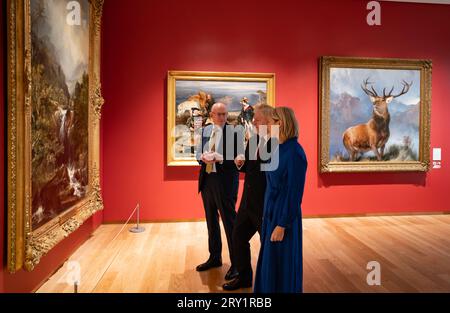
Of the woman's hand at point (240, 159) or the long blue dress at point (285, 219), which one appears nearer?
the long blue dress at point (285, 219)

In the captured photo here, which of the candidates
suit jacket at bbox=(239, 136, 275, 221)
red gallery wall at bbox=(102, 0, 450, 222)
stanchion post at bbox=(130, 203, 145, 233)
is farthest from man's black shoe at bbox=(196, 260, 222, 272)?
red gallery wall at bbox=(102, 0, 450, 222)

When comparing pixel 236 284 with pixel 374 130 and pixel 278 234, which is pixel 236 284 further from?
pixel 374 130

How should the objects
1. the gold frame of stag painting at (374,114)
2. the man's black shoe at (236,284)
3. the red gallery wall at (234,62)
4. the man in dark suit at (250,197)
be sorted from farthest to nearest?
the gold frame of stag painting at (374,114)
the red gallery wall at (234,62)
the man's black shoe at (236,284)
the man in dark suit at (250,197)

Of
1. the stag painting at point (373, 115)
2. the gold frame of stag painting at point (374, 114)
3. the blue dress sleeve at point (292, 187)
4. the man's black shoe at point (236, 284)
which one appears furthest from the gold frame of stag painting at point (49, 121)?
the stag painting at point (373, 115)

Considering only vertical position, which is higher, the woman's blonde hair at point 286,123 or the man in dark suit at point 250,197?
the woman's blonde hair at point 286,123

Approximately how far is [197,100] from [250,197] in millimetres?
2998

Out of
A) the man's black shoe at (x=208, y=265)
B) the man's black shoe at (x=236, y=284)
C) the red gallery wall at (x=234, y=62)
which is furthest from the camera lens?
the red gallery wall at (x=234, y=62)

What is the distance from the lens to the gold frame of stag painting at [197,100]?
537 centimetres

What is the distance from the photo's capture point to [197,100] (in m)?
5.42

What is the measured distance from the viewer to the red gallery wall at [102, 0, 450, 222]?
5.33 metres

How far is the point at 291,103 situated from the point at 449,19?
3289 millimetres

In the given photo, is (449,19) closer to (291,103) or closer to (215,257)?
(291,103)

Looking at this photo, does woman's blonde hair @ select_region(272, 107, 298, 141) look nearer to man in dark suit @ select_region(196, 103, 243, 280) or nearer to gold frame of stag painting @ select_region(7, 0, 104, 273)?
man in dark suit @ select_region(196, 103, 243, 280)

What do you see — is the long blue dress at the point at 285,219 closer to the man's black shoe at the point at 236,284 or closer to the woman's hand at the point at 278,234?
the woman's hand at the point at 278,234
